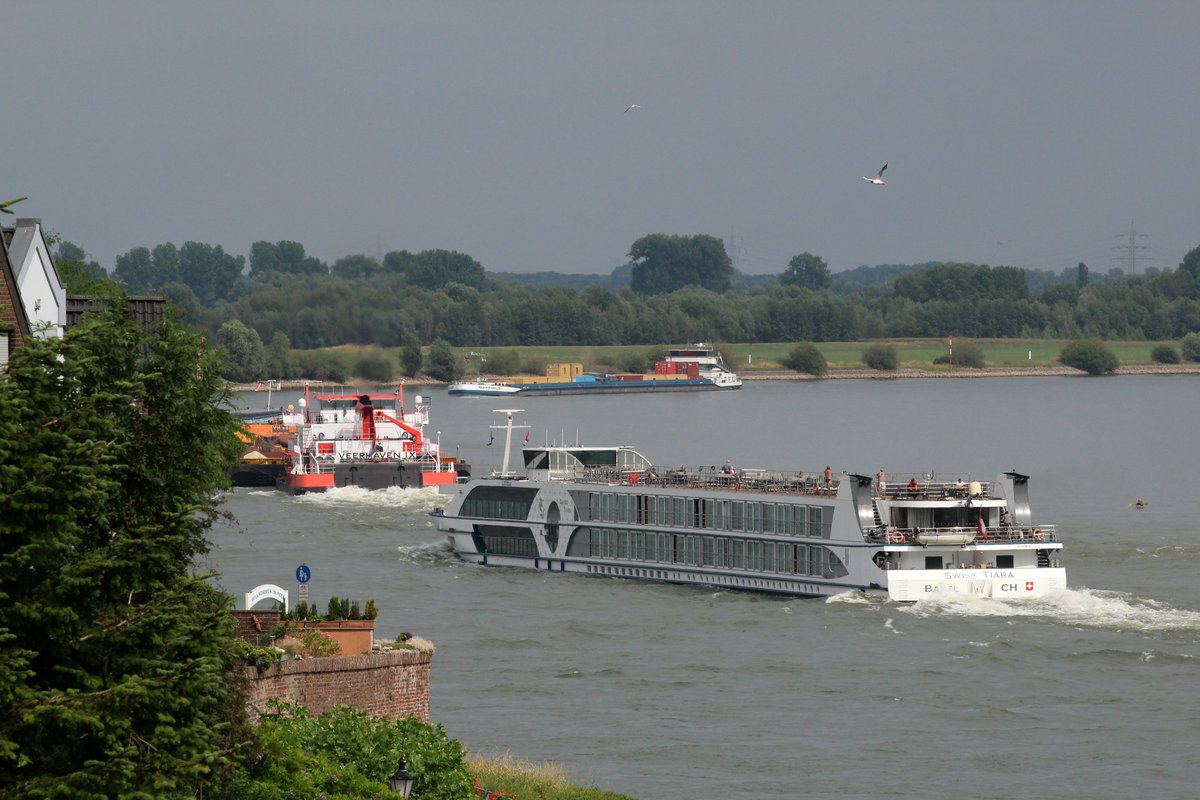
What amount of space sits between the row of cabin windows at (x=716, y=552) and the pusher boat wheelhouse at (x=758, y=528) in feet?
Answer: 0.15

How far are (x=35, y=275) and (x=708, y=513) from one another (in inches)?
1509

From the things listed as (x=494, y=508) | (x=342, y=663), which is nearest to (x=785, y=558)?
(x=494, y=508)

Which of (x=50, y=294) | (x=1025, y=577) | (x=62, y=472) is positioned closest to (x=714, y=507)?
(x=1025, y=577)

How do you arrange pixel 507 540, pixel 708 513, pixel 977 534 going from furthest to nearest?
pixel 507 540, pixel 708 513, pixel 977 534

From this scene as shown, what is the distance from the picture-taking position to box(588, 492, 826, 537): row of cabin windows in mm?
64250

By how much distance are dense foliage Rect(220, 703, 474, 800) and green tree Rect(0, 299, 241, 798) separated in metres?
1.69

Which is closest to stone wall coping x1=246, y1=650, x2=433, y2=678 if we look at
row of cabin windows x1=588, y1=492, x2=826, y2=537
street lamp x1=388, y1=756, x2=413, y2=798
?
street lamp x1=388, y1=756, x2=413, y2=798

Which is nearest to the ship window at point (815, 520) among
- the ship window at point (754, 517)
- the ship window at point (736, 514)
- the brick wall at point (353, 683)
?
the ship window at point (754, 517)

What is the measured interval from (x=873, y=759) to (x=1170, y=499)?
210 ft

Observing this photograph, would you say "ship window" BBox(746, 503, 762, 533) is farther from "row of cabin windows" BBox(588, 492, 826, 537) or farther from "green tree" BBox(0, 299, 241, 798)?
"green tree" BBox(0, 299, 241, 798)

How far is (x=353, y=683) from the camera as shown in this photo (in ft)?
95.2

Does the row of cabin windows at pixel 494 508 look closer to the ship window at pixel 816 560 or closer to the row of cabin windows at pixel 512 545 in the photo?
the row of cabin windows at pixel 512 545

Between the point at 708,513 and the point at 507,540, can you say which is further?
the point at 507,540

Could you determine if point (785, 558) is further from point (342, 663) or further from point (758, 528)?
point (342, 663)
